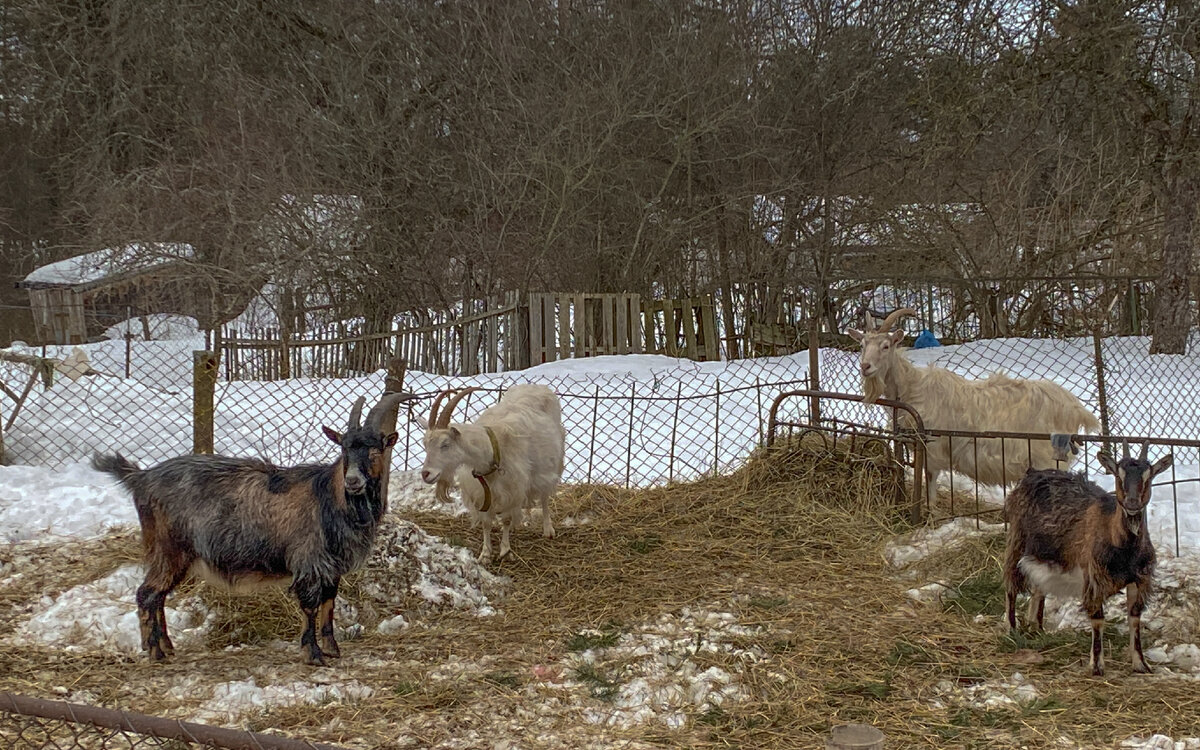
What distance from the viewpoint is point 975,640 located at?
4707 mm

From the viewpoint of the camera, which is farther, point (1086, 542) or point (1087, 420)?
point (1087, 420)

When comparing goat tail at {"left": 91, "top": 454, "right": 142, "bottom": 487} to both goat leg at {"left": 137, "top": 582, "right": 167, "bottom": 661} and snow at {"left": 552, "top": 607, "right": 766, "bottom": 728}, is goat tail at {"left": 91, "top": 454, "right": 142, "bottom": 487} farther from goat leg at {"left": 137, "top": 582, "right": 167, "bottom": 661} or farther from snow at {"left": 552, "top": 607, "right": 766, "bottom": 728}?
snow at {"left": 552, "top": 607, "right": 766, "bottom": 728}

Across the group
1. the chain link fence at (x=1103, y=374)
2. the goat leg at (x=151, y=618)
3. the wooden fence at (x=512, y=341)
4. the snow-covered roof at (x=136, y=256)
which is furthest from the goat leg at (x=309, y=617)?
the snow-covered roof at (x=136, y=256)

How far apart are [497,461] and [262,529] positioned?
5.81 ft

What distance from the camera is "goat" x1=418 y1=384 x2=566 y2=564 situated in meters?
5.96

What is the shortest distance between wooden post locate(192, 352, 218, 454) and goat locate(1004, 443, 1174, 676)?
204 inches

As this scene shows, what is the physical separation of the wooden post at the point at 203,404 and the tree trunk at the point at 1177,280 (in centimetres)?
1239

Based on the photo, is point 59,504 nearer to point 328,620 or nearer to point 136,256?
point 328,620

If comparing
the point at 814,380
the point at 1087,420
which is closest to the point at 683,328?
the point at 814,380

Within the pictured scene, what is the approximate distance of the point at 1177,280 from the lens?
13.8 m

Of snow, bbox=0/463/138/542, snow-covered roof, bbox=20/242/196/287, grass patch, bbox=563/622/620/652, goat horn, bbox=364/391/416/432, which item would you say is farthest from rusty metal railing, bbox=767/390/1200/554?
snow-covered roof, bbox=20/242/196/287

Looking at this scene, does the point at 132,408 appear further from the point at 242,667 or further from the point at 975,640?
the point at 975,640

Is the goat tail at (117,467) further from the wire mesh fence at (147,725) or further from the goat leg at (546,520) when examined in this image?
the goat leg at (546,520)

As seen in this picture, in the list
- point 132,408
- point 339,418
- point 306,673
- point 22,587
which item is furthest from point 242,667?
point 132,408
